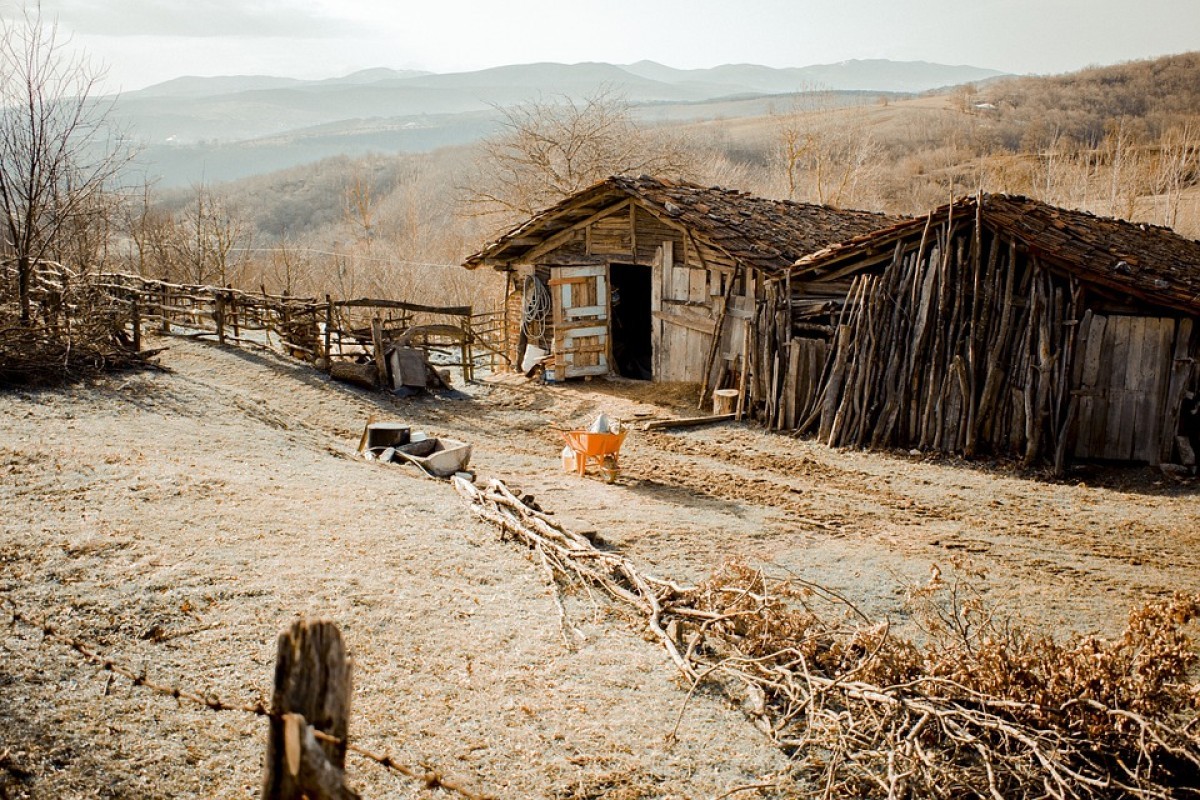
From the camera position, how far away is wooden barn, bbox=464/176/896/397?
14.2m

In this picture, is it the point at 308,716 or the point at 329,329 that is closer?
the point at 308,716

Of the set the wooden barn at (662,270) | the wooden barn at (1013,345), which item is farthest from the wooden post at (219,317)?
the wooden barn at (1013,345)

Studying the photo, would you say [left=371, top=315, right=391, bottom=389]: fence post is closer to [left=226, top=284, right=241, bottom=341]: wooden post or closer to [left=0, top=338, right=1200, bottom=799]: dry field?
[left=0, top=338, right=1200, bottom=799]: dry field

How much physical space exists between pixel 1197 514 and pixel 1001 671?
6.23m

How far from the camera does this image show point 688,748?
14.1 ft

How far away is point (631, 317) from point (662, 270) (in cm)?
376

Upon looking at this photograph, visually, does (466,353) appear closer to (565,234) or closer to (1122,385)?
(565,234)

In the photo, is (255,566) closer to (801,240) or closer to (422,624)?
(422,624)

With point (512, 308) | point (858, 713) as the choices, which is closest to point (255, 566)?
point (858, 713)

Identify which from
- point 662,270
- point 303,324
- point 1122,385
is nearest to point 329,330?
point 303,324

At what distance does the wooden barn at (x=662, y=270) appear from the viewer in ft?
46.7

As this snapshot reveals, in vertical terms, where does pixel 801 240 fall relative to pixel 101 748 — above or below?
above

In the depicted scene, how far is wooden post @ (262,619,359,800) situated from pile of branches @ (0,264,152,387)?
10833 millimetres

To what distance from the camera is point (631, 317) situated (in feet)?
63.4
